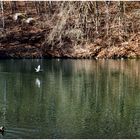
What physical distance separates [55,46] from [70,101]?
54689mm

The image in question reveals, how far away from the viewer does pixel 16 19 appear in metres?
112

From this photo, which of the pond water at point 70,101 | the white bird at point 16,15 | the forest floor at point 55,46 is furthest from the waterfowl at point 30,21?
the pond water at point 70,101

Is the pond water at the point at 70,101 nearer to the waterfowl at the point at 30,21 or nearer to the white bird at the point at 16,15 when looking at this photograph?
the waterfowl at the point at 30,21

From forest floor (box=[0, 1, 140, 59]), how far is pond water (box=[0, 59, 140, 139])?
16132 mm

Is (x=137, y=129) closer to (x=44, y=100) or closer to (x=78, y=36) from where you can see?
(x=44, y=100)

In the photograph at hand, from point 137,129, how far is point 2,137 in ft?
35.2

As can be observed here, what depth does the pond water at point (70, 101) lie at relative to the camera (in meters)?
36.9

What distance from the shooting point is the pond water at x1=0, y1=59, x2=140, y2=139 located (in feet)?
121

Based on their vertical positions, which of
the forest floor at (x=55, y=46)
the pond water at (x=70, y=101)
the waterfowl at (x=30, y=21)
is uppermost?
the waterfowl at (x=30, y=21)

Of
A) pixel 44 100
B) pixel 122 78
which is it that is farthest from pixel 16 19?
pixel 44 100

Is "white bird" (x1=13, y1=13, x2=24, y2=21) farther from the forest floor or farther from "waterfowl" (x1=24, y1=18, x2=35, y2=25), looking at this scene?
the forest floor

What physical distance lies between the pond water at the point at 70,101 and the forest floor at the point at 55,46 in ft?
52.9

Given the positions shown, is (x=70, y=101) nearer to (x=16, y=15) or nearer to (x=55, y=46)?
(x=55, y=46)

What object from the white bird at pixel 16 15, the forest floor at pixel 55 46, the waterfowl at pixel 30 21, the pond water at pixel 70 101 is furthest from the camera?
the white bird at pixel 16 15
